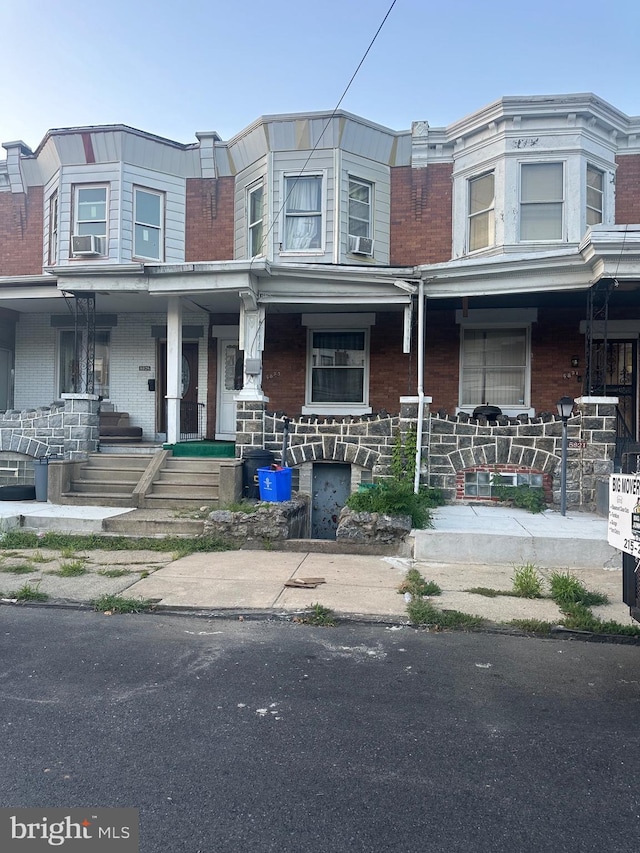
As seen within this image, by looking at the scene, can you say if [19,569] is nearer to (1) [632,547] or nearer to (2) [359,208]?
(1) [632,547]

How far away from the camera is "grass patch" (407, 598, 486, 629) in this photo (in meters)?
5.53

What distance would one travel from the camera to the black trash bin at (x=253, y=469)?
33.4 ft

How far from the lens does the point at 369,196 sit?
1360cm

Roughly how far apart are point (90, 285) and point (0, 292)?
235 centimetres

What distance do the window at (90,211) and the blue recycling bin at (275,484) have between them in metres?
7.57

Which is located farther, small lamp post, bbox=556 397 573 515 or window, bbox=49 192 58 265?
window, bbox=49 192 58 265

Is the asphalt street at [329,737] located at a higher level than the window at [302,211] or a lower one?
lower

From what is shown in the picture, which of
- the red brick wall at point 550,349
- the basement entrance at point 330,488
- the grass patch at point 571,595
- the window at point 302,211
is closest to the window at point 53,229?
the window at point 302,211

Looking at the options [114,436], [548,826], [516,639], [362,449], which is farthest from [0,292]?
[548,826]

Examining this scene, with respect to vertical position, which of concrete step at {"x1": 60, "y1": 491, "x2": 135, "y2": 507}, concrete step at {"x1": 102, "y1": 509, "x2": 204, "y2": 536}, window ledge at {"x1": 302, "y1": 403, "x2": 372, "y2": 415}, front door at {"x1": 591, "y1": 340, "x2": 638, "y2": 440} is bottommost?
concrete step at {"x1": 102, "y1": 509, "x2": 204, "y2": 536}

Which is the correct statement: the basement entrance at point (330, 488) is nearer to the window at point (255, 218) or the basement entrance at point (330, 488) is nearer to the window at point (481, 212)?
the window at point (255, 218)

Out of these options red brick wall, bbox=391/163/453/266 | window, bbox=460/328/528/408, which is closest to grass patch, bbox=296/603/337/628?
window, bbox=460/328/528/408

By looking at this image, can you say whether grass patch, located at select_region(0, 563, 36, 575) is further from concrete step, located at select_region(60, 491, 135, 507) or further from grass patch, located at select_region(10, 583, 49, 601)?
concrete step, located at select_region(60, 491, 135, 507)

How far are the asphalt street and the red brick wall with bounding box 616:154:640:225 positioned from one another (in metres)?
10.9
